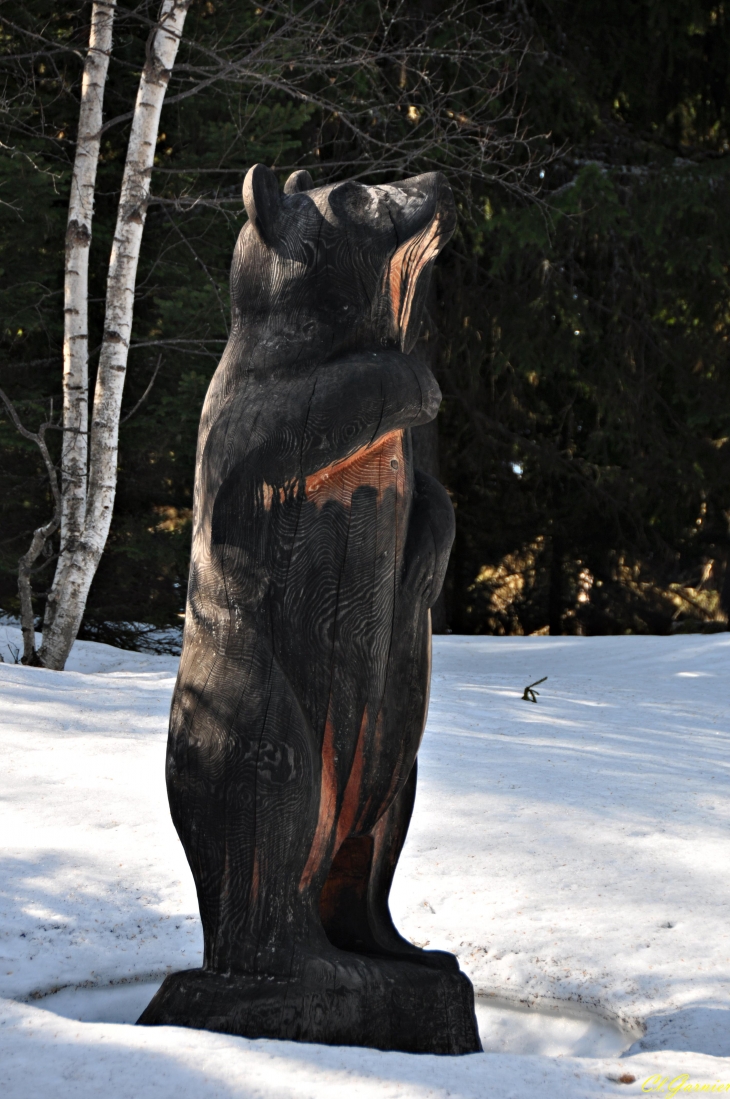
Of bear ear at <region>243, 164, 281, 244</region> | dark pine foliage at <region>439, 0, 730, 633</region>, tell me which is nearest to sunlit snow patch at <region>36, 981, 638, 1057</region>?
bear ear at <region>243, 164, 281, 244</region>

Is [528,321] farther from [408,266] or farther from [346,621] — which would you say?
[346,621]

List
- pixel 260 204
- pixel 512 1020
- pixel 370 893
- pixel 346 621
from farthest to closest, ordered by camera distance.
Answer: pixel 512 1020, pixel 370 893, pixel 260 204, pixel 346 621

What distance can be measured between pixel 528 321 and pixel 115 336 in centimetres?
682

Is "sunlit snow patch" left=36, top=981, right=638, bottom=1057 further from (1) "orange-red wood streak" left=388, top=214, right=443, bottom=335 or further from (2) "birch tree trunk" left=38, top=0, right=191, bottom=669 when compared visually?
(2) "birch tree trunk" left=38, top=0, right=191, bottom=669

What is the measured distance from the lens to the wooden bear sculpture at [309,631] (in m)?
2.73

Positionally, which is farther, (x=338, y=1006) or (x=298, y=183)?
(x=298, y=183)

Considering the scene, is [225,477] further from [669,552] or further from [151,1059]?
[669,552]

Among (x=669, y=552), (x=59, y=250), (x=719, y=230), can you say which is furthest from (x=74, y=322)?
(x=669, y=552)

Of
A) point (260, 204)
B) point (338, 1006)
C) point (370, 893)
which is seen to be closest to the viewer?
point (338, 1006)

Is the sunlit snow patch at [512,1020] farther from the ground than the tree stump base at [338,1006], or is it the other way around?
the tree stump base at [338,1006]

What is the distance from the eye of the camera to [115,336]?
27.9 feet

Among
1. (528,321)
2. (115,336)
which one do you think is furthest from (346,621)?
(528,321)

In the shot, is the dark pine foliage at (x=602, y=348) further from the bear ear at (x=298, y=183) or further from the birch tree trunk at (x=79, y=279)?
the bear ear at (x=298, y=183)

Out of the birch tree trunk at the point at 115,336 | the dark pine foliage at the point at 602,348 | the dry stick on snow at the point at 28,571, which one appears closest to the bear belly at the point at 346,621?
the birch tree trunk at the point at 115,336
